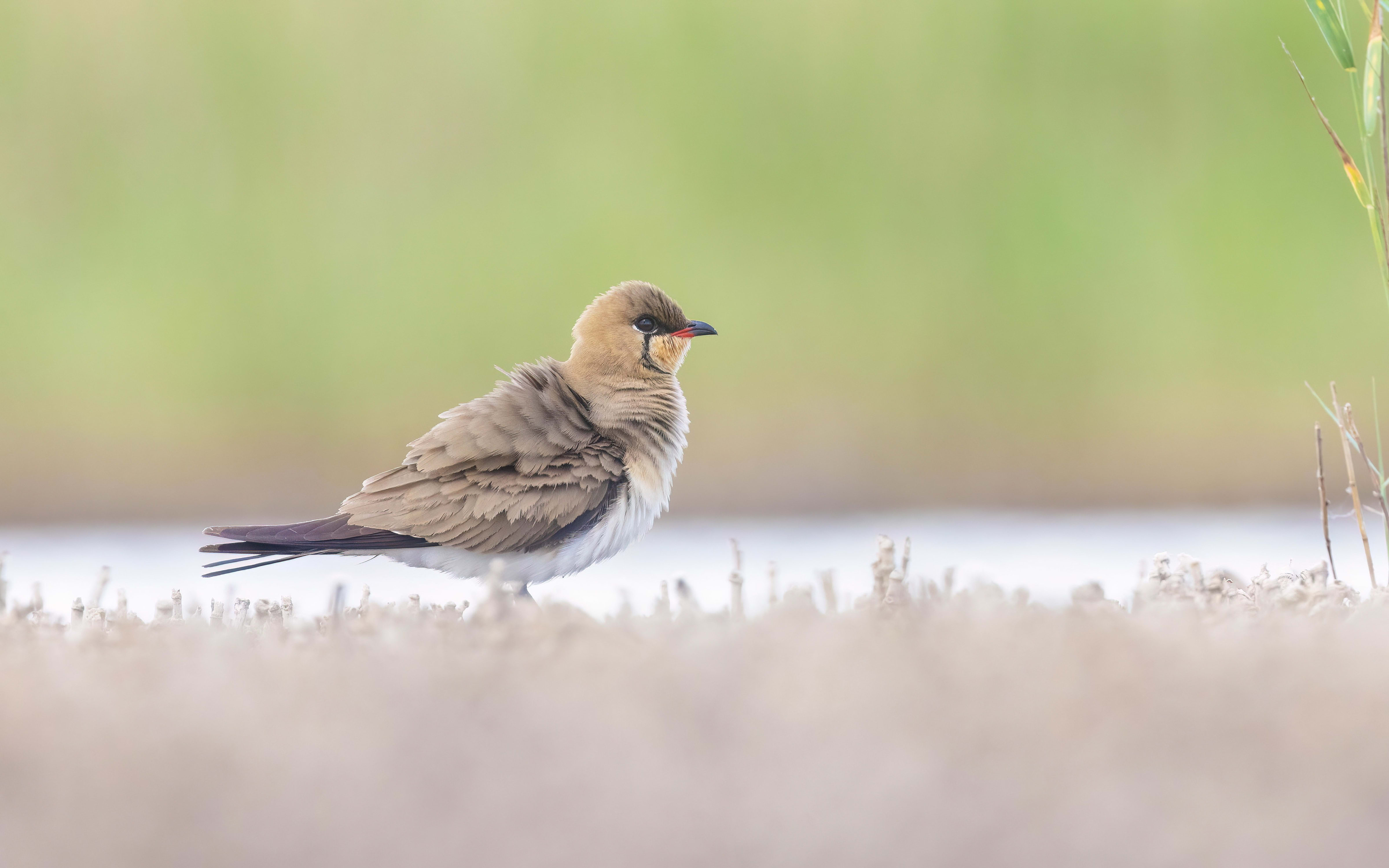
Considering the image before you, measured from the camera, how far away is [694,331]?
2.55 meters

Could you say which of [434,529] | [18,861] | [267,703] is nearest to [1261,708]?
[267,703]

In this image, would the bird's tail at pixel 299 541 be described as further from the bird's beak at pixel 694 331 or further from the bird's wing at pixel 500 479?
the bird's beak at pixel 694 331

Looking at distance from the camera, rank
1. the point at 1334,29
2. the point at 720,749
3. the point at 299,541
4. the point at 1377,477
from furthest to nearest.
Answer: the point at 299,541 → the point at 1334,29 → the point at 1377,477 → the point at 720,749

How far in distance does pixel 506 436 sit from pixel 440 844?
1.41 m

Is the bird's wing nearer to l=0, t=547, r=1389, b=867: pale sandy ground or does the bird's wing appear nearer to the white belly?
the white belly

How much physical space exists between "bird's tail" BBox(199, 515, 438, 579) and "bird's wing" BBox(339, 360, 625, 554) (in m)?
0.03

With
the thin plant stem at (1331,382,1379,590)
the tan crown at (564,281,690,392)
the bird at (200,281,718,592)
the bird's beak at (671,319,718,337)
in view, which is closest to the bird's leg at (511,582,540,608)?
the bird at (200,281,718,592)

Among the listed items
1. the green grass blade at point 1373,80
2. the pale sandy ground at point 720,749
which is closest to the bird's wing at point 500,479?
the pale sandy ground at point 720,749

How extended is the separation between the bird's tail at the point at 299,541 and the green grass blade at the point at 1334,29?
1.91 metres

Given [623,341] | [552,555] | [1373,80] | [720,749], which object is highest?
[1373,80]

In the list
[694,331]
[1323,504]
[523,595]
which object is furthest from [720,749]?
[694,331]

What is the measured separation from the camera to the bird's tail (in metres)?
2.07

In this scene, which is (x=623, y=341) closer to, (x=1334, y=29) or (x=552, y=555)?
(x=552, y=555)

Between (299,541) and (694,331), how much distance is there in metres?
1.02
